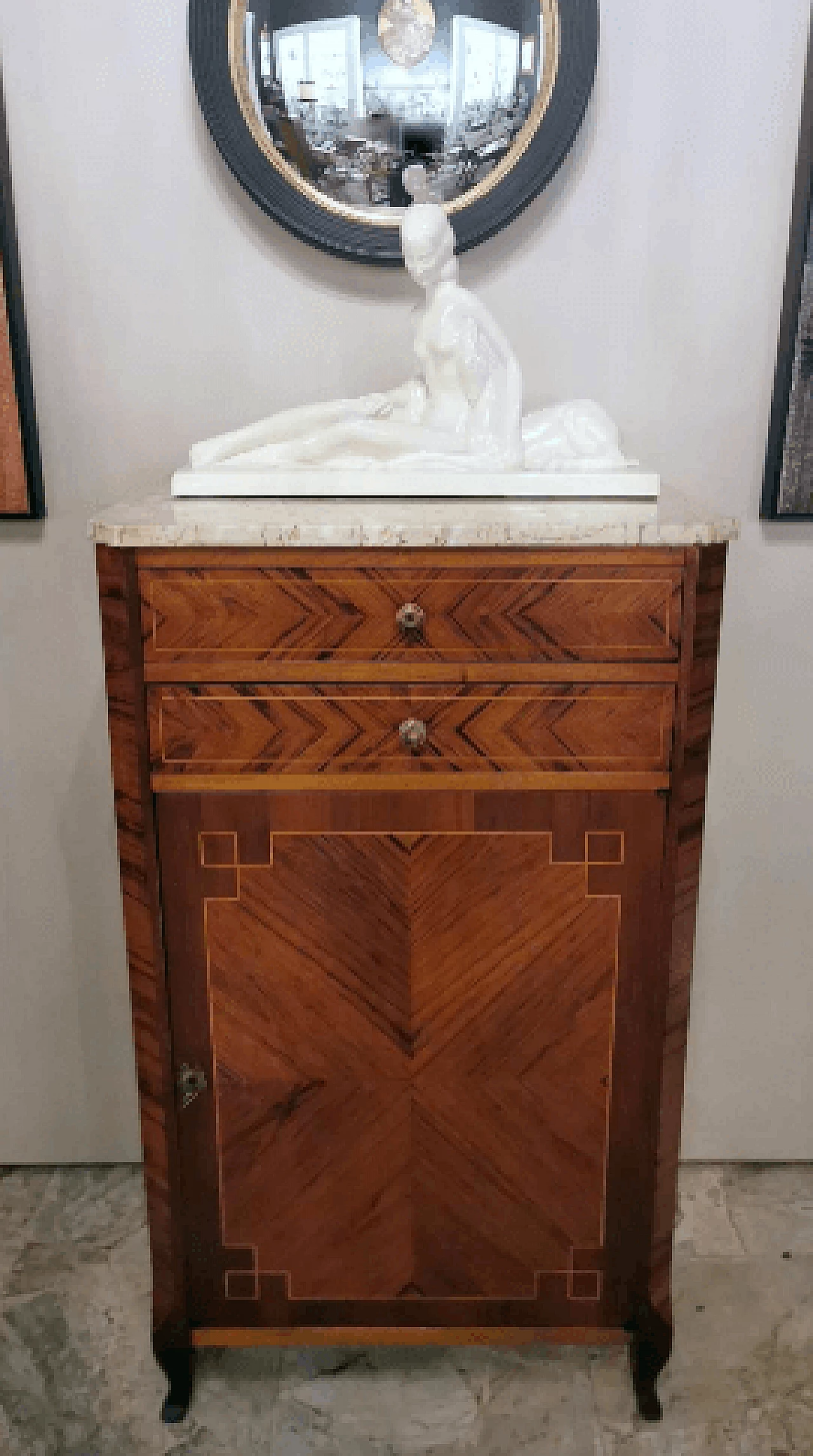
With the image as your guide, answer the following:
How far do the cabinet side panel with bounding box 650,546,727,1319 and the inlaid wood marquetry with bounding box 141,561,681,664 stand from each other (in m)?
0.03

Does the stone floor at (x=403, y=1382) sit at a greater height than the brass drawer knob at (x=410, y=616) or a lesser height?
lesser

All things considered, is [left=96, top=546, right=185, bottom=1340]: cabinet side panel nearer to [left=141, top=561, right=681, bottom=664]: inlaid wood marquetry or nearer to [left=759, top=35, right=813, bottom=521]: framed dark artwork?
[left=141, top=561, right=681, bottom=664]: inlaid wood marquetry

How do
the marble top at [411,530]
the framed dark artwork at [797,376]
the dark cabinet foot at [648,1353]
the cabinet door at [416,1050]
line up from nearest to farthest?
the marble top at [411,530]
the cabinet door at [416,1050]
the dark cabinet foot at [648,1353]
the framed dark artwork at [797,376]

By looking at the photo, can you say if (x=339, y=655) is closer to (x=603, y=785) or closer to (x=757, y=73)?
(x=603, y=785)

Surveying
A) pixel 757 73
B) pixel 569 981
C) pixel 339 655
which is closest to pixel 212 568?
pixel 339 655

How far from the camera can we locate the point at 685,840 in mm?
1123

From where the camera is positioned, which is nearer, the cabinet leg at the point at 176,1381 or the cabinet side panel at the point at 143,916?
the cabinet side panel at the point at 143,916

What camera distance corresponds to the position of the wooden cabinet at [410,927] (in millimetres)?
1048

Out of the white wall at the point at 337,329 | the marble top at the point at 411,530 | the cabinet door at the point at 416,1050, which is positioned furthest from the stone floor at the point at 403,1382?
the marble top at the point at 411,530

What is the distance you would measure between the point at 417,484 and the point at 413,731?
29 centimetres

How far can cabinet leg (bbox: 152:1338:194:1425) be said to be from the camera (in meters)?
1.32

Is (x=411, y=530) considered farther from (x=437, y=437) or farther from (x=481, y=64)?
(x=481, y=64)

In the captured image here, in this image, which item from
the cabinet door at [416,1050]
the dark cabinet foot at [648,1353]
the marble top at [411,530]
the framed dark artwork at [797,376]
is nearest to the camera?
the marble top at [411,530]

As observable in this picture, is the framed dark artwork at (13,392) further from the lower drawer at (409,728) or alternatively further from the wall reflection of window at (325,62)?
the lower drawer at (409,728)
